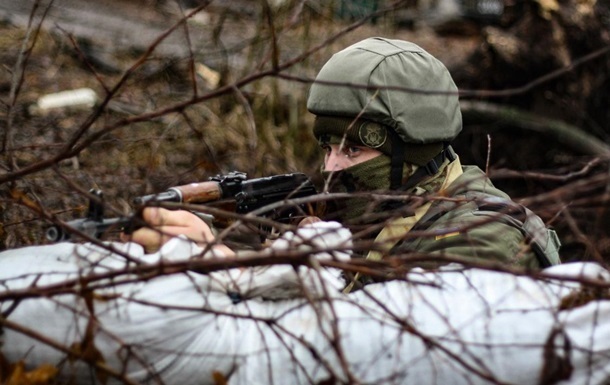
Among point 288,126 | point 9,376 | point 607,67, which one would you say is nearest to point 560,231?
point 607,67

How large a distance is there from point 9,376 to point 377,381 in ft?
2.93

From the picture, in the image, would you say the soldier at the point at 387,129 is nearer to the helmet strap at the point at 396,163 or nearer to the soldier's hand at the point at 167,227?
the helmet strap at the point at 396,163

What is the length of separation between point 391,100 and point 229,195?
689 millimetres

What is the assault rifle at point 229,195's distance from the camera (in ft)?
8.22

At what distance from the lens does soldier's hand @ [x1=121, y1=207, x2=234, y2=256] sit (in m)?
2.64

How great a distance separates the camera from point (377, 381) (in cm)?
220

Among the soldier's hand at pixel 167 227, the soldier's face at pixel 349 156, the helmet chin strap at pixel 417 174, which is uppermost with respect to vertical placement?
the soldier's hand at pixel 167 227

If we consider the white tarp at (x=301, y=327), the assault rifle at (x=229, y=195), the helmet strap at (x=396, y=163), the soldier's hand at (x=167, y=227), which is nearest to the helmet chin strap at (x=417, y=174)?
the helmet strap at (x=396, y=163)

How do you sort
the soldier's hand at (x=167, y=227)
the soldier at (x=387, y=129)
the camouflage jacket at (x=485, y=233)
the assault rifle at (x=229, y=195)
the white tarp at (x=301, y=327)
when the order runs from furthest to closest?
the soldier at (x=387, y=129) → the camouflage jacket at (x=485, y=233) → the soldier's hand at (x=167, y=227) → the assault rifle at (x=229, y=195) → the white tarp at (x=301, y=327)

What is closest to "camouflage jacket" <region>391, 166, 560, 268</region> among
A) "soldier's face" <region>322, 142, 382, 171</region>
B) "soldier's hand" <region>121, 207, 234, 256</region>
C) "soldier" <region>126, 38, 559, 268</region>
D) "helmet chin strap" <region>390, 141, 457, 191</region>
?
"soldier" <region>126, 38, 559, 268</region>

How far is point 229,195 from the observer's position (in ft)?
9.96

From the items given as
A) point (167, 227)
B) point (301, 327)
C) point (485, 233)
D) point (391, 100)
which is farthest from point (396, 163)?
point (301, 327)

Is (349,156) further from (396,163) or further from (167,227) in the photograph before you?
(167,227)

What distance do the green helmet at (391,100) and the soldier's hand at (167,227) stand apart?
0.81 meters
